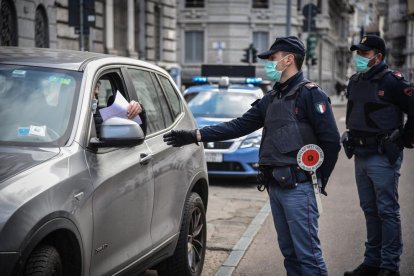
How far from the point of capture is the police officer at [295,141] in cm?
438

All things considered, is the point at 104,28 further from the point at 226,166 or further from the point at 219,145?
the point at 226,166

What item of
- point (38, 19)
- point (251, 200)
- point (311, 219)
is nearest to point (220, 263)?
point (311, 219)

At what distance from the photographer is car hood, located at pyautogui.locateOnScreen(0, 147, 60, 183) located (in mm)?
3430

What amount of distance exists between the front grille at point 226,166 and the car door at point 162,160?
574 cm

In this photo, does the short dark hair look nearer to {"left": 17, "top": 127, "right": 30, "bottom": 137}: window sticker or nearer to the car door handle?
the car door handle

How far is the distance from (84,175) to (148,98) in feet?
4.79

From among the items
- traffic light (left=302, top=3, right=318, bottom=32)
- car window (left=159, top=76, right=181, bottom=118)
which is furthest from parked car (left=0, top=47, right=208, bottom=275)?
traffic light (left=302, top=3, right=318, bottom=32)

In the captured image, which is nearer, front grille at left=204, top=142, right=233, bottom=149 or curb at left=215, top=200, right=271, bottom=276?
curb at left=215, top=200, right=271, bottom=276

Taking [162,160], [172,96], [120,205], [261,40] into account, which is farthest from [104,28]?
[261,40]

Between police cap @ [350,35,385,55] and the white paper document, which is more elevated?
police cap @ [350,35,385,55]

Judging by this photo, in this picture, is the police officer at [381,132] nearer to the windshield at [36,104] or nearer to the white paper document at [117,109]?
the white paper document at [117,109]

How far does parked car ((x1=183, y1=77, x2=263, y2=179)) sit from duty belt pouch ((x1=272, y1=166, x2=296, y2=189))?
267 inches

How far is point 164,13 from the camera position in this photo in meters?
31.1

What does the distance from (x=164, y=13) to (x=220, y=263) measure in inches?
1007
